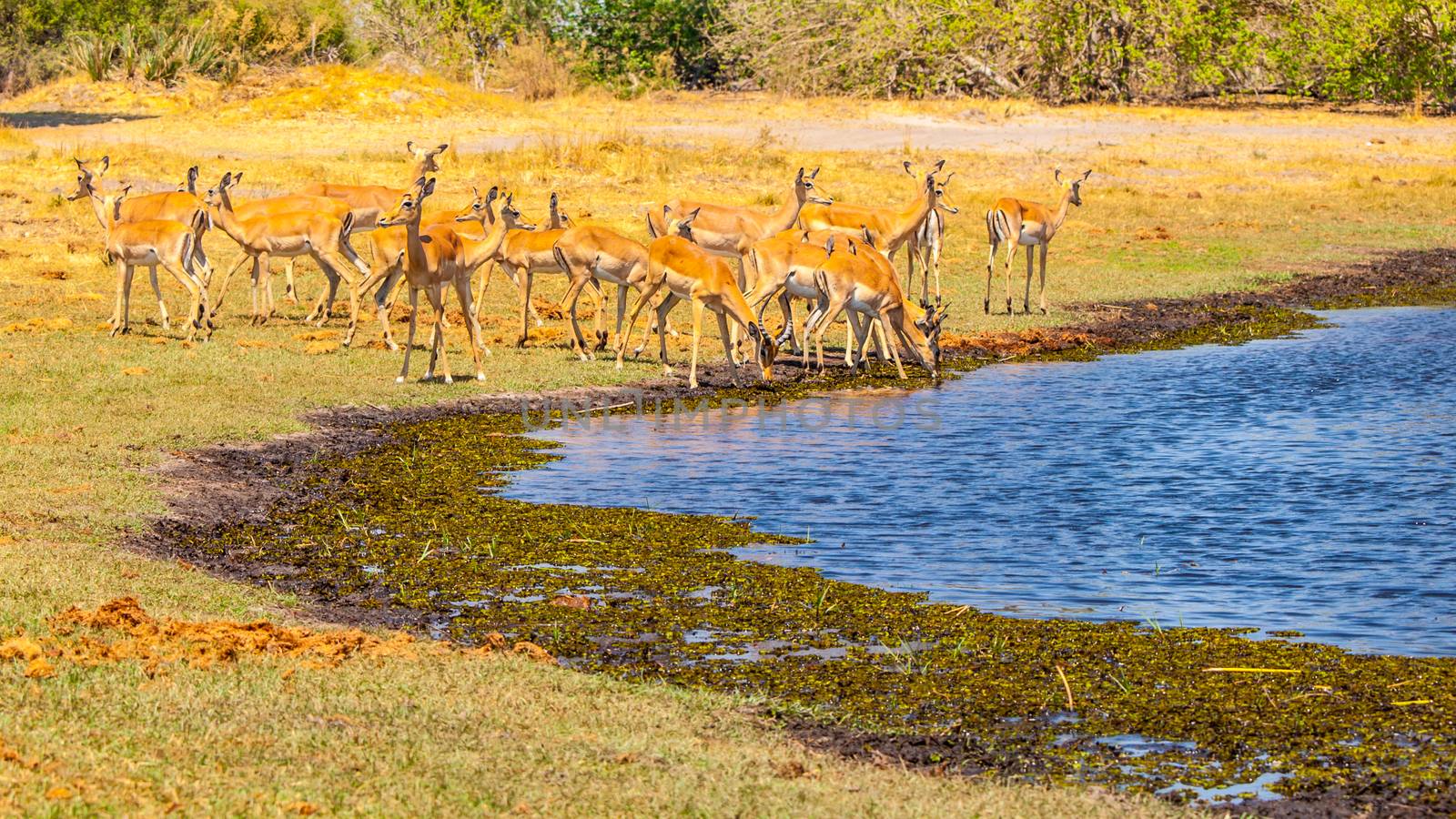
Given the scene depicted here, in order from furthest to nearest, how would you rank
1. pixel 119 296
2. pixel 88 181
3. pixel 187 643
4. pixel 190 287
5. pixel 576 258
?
pixel 88 181, pixel 119 296, pixel 576 258, pixel 190 287, pixel 187 643

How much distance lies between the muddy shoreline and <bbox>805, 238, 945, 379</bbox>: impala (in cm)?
107

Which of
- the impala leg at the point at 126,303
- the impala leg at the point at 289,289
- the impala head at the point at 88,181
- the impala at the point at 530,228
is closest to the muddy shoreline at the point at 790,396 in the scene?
the impala at the point at 530,228

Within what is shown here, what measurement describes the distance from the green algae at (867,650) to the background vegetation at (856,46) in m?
36.2

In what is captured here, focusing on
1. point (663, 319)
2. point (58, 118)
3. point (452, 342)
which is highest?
point (58, 118)

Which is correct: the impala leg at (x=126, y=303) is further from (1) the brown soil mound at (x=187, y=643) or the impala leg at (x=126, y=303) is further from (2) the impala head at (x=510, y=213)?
(1) the brown soil mound at (x=187, y=643)

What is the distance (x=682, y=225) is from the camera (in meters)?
18.1

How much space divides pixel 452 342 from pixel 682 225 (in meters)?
2.72

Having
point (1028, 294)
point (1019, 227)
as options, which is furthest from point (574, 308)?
point (1028, 294)

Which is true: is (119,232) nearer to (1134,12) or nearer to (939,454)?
(939,454)

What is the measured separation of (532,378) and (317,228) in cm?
361

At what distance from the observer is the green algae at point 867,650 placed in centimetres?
661

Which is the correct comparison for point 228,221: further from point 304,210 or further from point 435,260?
point 435,260

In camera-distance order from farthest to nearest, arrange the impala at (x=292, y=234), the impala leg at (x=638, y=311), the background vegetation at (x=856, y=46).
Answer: the background vegetation at (x=856, y=46), the impala at (x=292, y=234), the impala leg at (x=638, y=311)

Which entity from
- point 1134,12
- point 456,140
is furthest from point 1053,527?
point 1134,12
